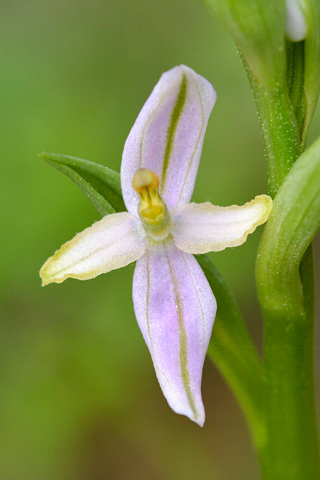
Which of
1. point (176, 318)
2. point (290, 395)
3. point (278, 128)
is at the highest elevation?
point (278, 128)

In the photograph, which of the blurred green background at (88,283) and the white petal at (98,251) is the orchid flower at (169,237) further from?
the blurred green background at (88,283)

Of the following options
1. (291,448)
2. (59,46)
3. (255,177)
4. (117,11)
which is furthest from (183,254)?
(117,11)

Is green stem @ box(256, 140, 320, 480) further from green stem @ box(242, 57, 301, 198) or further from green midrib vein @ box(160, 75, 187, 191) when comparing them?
green midrib vein @ box(160, 75, 187, 191)

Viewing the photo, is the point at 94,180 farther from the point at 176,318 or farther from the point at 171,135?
the point at 176,318

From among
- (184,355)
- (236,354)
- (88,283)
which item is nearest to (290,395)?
(236,354)

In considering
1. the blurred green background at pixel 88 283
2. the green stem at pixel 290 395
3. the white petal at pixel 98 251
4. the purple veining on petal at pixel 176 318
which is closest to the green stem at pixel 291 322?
Result: the green stem at pixel 290 395

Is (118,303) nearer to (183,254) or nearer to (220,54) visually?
(220,54)
